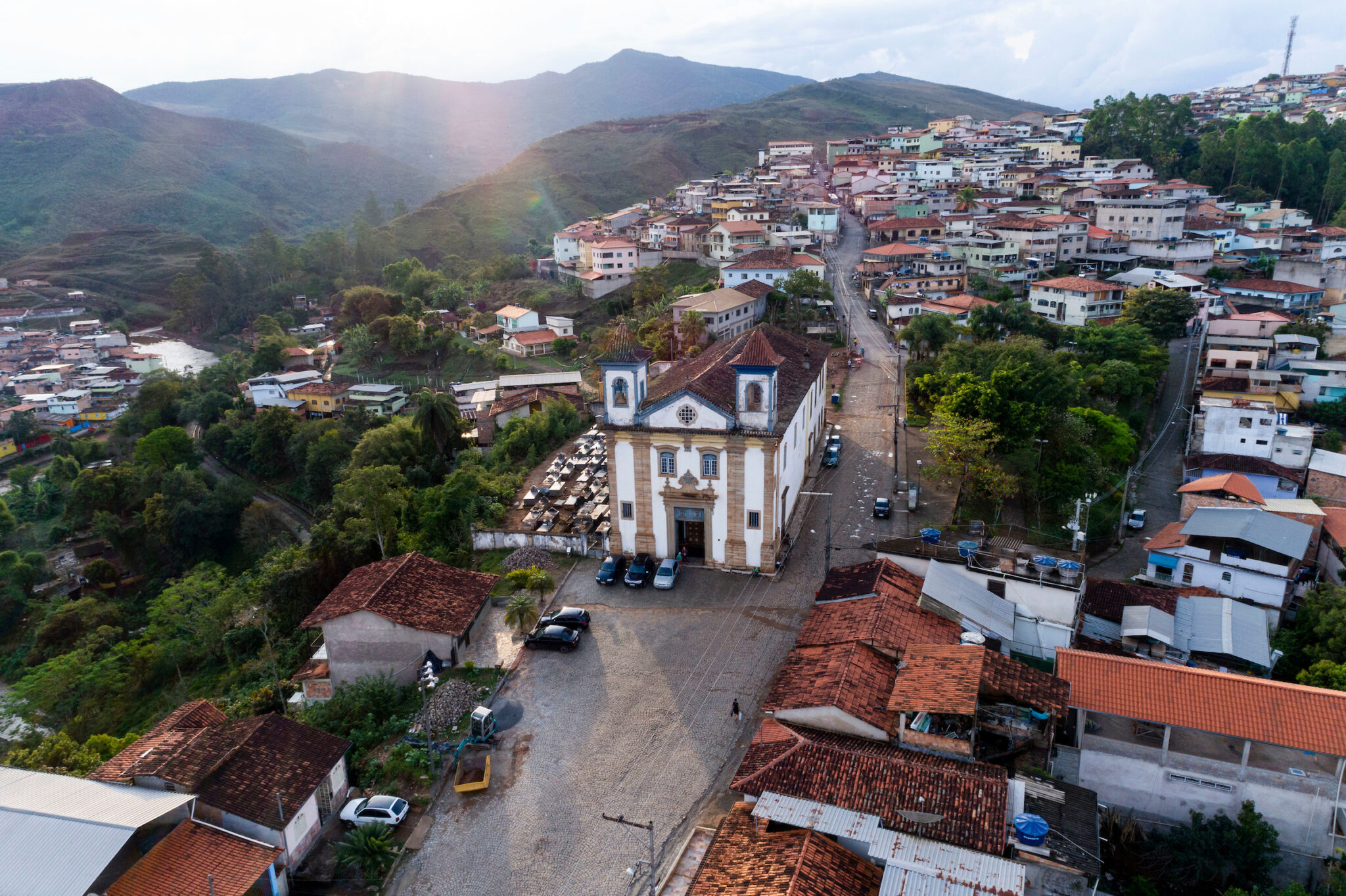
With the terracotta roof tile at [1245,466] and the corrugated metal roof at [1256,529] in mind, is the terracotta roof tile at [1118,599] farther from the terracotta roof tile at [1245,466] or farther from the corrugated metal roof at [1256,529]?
the terracotta roof tile at [1245,466]

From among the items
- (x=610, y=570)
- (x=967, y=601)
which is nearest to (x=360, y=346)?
(x=610, y=570)

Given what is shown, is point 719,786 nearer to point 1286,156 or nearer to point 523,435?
point 523,435

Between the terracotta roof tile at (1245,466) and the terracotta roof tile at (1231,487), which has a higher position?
the terracotta roof tile at (1231,487)

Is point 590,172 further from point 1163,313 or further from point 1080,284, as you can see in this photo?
point 1163,313

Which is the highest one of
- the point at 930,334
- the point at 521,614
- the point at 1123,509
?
the point at 930,334

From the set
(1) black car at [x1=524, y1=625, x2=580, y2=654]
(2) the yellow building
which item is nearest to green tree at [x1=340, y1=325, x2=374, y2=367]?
(2) the yellow building

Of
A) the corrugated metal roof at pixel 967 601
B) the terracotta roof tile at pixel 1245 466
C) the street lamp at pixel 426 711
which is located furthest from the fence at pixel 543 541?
the terracotta roof tile at pixel 1245 466

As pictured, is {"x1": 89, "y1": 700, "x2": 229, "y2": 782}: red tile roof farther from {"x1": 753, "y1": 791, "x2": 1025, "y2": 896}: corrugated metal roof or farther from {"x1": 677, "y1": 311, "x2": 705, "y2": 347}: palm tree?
{"x1": 677, "y1": 311, "x2": 705, "y2": 347}: palm tree

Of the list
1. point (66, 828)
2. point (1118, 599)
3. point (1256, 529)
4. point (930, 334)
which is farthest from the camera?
point (930, 334)
